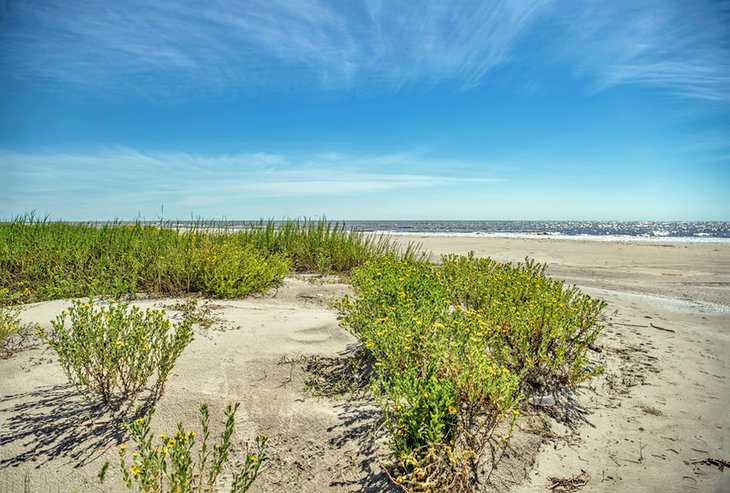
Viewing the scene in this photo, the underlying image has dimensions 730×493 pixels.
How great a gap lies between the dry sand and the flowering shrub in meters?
0.30

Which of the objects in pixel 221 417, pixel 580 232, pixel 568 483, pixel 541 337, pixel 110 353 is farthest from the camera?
pixel 580 232

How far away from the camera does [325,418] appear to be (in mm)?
3033

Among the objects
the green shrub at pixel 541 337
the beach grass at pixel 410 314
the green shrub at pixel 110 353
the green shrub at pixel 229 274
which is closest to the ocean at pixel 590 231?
the green shrub at pixel 229 274

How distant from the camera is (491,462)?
263cm

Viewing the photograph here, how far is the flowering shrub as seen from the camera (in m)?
2.34

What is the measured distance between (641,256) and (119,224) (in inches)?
689

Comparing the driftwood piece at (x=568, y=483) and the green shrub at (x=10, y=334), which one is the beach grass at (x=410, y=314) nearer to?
the green shrub at (x=10, y=334)

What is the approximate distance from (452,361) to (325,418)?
102 centimetres

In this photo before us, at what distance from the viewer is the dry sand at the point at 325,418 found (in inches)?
99.3

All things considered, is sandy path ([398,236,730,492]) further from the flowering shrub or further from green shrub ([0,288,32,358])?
green shrub ([0,288,32,358])

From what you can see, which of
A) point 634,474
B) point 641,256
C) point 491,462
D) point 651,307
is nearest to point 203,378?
point 491,462

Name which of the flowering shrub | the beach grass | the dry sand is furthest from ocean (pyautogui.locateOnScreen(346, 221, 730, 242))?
the dry sand

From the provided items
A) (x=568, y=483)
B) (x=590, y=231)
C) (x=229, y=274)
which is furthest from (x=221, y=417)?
(x=590, y=231)

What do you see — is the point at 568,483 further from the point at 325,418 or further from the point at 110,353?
the point at 110,353
